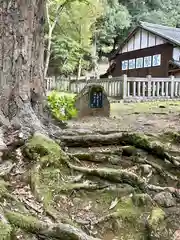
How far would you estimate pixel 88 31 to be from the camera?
1159 inches

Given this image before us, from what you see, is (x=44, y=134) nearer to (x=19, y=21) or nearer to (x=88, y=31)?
(x=19, y=21)

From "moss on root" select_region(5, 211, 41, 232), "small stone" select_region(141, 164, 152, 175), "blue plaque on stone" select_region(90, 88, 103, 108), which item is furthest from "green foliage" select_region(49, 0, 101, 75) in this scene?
"moss on root" select_region(5, 211, 41, 232)

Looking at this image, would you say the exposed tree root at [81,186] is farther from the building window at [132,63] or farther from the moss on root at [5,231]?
the building window at [132,63]

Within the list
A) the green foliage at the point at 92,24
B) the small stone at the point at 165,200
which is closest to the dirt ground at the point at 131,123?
the small stone at the point at 165,200

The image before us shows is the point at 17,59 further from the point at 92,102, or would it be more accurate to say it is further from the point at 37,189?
the point at 92,102

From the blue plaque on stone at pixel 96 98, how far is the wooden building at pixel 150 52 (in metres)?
13.9

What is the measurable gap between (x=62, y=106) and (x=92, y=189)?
4.70 meters

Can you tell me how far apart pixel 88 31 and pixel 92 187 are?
27.7m

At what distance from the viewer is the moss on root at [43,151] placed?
3346 mm

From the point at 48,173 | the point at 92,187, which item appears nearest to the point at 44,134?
the point at 48,173

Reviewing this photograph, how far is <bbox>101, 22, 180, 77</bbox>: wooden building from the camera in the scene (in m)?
22.5

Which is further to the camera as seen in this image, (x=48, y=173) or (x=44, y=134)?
(x=44, y=134)

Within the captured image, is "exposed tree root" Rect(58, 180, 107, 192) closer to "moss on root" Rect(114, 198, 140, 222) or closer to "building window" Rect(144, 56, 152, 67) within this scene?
"moss on root" Rect(114, 198, 140, 222)

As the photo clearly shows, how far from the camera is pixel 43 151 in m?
3.43
